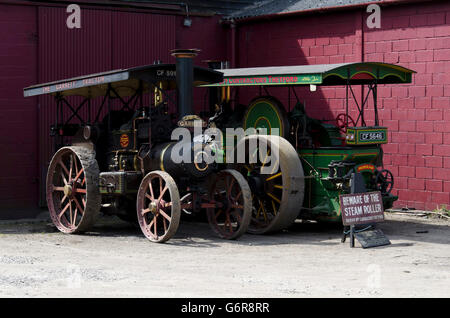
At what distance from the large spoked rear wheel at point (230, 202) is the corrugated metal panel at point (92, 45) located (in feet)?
12.1

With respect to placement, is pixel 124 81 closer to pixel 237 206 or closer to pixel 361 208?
pixel 237 206

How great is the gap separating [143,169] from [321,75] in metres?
2.55

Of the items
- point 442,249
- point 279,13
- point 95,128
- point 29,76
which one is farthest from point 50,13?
point 442,249

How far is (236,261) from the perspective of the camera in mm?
8859

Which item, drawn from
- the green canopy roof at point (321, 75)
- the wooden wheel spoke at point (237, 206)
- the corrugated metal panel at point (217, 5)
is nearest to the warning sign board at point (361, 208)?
the wooden wheel spoke at point (237, 206)

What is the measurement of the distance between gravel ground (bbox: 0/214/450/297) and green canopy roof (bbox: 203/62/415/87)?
77.7 inches

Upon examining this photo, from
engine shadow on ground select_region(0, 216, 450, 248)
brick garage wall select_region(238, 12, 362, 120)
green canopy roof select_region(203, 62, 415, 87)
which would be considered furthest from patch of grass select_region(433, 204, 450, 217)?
brick garage wall select_region(238, 12, 362, 120)

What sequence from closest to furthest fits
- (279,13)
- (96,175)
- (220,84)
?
(96,175), (220,84), (279,13)

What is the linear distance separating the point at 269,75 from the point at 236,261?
3081mm

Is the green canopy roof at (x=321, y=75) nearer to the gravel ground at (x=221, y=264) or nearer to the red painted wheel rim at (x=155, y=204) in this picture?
the red painted wheel rim at (x=155, y=204)

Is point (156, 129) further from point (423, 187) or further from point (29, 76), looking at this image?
point (423, 187)

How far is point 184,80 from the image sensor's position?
35.0 ft

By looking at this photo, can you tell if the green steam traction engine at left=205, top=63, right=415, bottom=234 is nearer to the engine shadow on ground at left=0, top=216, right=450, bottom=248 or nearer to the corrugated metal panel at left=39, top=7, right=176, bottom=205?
the engine shadow on ground at left=0, top=216, right=450, bottom=248
